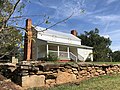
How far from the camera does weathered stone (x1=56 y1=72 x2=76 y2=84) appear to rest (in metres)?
9.04

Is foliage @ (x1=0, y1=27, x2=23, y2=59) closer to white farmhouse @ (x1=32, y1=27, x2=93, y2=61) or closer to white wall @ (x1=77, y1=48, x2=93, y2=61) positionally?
white farmhouse @ (x1=32, y1=27, x2=93, y2=61)

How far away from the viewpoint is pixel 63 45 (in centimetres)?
2970

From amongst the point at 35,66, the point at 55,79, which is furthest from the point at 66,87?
the point at 35,66

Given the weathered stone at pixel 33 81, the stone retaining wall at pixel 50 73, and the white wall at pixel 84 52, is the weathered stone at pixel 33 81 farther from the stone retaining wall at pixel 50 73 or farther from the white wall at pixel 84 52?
the white wall at pixel 84 52

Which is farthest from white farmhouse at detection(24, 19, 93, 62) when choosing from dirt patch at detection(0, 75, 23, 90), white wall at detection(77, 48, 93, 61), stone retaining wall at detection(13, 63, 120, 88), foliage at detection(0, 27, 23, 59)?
foliage at detection(0, 27, 23, 59)

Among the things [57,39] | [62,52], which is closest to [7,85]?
[62,52]

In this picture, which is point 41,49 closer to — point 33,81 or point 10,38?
point 33,81

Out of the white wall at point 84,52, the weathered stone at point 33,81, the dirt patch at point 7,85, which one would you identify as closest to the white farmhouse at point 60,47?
the white wall at point 84,52

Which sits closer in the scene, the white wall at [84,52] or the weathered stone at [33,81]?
the weathered stone at [33,81]

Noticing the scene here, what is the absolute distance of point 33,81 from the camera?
8.21 meters

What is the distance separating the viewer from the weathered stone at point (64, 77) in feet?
29.7

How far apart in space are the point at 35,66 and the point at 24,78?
716 millimetres

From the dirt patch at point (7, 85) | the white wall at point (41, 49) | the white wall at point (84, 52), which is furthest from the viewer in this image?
the white wall at point (84, 52)

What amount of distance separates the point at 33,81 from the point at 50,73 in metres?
0.87
